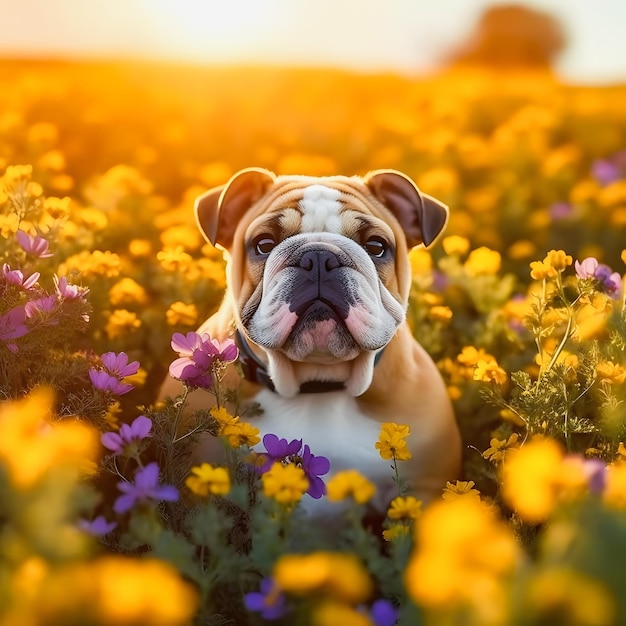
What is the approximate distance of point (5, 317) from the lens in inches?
92.4

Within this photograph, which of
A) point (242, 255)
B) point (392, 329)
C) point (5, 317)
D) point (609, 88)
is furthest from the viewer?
point (609, 88)

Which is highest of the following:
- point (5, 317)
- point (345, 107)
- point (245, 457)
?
point (5, 317)

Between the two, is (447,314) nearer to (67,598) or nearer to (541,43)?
(67,598)

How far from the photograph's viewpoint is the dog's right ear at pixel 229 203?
9.17 ft

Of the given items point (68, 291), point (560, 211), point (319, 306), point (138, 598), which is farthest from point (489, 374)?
point (560, 211)

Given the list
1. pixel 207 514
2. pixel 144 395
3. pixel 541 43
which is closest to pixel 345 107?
pixel 541 43

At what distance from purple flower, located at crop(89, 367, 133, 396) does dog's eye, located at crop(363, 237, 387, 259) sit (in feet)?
2.85

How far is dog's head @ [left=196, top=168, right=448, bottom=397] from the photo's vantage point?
244 centimetres

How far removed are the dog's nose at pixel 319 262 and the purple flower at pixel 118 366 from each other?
1.79 feet

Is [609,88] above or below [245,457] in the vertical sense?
below

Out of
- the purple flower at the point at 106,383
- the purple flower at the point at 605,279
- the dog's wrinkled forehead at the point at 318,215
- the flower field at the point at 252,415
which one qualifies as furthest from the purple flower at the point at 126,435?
the purple flower at the point at 605,279

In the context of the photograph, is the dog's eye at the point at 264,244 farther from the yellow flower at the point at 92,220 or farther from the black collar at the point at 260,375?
the yellow flower at the point at 92,220

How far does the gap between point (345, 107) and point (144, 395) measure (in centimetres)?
573

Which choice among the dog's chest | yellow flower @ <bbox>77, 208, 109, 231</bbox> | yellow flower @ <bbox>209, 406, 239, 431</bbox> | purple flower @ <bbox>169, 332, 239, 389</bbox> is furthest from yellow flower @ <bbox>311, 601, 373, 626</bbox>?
yellow flower @ <bbox>77, 208, 109, 231</bbox>
